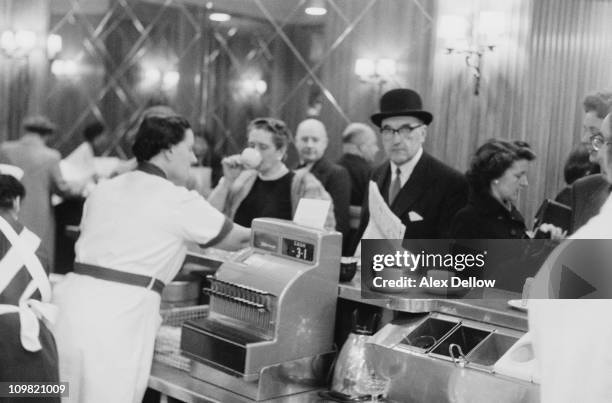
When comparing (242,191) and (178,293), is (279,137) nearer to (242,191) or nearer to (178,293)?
(242,191)

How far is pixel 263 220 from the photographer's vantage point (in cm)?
257

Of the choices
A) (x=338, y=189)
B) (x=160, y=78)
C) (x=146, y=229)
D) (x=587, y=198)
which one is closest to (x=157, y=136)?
(x=146, y=229)

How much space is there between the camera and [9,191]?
8.60 ft

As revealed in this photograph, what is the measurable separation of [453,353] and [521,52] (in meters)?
2.77

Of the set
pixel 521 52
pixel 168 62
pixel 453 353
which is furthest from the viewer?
pixel 168 62

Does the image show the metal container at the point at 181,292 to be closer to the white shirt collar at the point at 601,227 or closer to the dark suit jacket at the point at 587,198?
the dark suit jacket at the point at 587,198

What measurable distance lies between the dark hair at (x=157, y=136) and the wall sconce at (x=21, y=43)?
4705mm

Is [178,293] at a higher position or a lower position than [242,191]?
lower

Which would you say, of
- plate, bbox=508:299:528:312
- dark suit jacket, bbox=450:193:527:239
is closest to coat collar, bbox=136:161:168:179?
dark suit jacket, bbox=450:193:527:239

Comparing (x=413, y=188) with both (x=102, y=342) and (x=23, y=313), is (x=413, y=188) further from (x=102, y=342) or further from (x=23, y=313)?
(x=23, y=313)

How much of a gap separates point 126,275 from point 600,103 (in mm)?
1721

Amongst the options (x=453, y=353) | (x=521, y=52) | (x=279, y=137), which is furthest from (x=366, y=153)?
(x=453, y=353)

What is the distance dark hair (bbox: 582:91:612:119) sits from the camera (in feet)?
9.11

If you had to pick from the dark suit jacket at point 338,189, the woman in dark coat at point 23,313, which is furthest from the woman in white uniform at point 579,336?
the dark suit jacket at point 338,189
